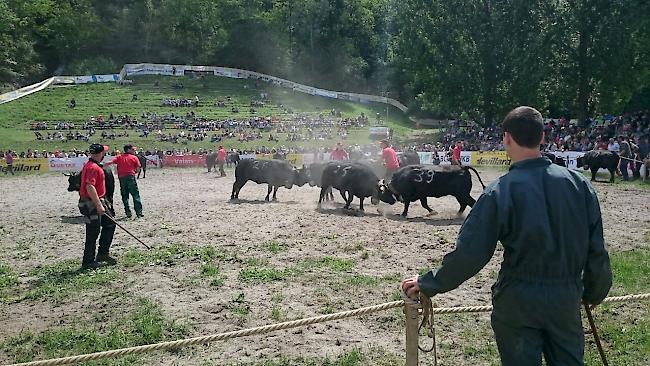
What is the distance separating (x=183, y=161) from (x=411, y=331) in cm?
3425

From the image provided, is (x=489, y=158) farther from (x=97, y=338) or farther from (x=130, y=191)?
(x=97, y=338)

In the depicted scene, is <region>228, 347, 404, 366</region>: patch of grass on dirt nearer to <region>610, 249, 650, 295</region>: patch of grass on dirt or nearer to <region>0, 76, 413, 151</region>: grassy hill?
<region>610, 249, 650, 295</region>: patch of grass on dirt

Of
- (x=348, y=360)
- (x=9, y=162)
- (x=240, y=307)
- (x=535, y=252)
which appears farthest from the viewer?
(x=9, y=162)

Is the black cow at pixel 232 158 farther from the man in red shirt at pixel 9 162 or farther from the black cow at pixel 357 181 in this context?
the black cow at pixel 357 181

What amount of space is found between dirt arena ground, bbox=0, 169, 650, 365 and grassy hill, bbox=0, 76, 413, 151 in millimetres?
27109

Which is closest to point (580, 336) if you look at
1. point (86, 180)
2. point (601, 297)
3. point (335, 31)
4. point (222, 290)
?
point (601, 297)

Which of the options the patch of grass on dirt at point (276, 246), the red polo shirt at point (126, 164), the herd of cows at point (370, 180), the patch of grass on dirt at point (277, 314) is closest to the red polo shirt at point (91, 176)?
the herd of cows at point (370, 180)

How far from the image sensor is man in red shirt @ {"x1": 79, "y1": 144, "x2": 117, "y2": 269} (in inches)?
416

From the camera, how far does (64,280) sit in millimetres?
9969

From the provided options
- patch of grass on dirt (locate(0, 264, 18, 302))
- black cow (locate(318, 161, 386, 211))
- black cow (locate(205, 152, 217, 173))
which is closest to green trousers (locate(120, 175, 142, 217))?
patch of grass on dirt (locate(0, 264, 18, 302))

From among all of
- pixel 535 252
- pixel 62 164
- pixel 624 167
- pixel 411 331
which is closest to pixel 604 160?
pixel 624 167

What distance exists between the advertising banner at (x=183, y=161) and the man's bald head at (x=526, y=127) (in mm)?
34650

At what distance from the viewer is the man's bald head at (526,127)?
3748mm

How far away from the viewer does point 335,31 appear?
79.0m
